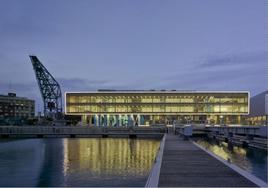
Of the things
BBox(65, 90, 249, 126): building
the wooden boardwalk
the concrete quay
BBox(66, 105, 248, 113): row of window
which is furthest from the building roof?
the wooden boardwalk

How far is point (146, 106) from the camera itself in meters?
161

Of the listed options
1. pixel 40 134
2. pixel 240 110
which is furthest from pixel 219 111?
pixel 40 134

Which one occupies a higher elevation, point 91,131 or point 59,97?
point 59,97

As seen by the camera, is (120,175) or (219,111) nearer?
(120,175)

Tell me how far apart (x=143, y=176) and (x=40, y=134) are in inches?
3032

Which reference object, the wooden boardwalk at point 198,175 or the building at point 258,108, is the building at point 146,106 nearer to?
the building at point 258,108

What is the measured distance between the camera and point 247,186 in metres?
17.6

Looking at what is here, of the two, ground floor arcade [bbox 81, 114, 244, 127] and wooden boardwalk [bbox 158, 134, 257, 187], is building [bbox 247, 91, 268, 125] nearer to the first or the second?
ground floor arcade [bbox 81, 114, 244, 127]

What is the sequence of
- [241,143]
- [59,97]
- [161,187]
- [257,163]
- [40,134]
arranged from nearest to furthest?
[161,187], [257,163], [241,143], [40,134], [59,97]

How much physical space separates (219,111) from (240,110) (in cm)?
759

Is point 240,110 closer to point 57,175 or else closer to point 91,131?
point 91,131

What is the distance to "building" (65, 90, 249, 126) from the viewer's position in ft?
520

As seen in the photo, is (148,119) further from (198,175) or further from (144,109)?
(198,175)

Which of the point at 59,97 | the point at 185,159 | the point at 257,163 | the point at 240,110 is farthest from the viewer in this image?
the point at 240,110
